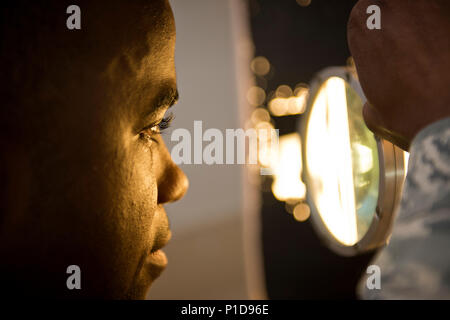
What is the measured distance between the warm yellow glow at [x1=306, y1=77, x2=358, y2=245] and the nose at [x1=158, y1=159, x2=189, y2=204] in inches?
11.7

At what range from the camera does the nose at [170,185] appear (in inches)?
23.9

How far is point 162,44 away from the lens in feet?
1.75

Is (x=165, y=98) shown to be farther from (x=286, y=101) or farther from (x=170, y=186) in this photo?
(x=286, y=101)

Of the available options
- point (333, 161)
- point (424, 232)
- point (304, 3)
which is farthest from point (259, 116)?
point (424, 232)

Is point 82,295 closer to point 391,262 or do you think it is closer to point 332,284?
point 391,262

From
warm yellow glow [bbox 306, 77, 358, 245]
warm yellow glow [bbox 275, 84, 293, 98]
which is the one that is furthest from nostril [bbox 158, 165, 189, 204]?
warm yellow glow [bbox 275, 84, 293, 98]

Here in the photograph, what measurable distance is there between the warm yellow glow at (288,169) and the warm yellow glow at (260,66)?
13.1 inches

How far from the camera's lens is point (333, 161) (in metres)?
0.67

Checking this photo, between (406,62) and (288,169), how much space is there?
119 cm

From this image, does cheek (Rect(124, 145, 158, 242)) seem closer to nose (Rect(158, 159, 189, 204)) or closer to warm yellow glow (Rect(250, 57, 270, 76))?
nose (Rect(158, 159, 189, 204))

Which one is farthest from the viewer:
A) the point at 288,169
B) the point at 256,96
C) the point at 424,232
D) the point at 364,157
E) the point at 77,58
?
the point at 256,96

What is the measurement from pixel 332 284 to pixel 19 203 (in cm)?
144

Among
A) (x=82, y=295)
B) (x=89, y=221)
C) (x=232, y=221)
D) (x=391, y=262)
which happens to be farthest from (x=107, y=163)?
(x=232, y=221)

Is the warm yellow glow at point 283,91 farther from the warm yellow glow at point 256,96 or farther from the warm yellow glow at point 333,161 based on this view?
the warm yellow glow at point 333,161
